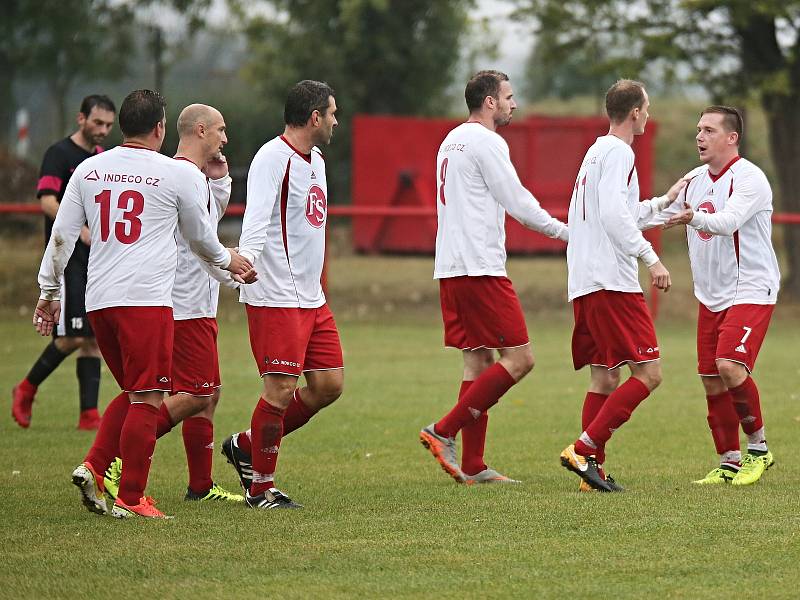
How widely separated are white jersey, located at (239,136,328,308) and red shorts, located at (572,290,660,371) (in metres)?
1.59

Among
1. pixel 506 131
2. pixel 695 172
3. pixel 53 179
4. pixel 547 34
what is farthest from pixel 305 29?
pixel 695 172

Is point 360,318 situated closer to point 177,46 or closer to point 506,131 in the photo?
point 506,131

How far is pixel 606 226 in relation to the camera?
750 centimetres

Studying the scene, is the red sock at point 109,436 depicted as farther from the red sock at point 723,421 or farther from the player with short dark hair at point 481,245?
the red sock at point 723,421

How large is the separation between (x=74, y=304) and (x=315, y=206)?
3.67 m

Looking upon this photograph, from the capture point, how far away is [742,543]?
6129mm

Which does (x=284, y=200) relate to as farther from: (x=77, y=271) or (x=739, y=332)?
(x=77, y=271)

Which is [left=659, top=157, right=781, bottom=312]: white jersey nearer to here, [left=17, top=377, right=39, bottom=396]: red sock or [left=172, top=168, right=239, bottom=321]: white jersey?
[left=172, top=168, right=239, bottom=321]: white jersey

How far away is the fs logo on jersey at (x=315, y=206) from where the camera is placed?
7211 millimetres

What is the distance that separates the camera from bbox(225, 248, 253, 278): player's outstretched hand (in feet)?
22.3

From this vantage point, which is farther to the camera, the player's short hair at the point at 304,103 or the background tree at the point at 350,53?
the background tree at the point at 350,53

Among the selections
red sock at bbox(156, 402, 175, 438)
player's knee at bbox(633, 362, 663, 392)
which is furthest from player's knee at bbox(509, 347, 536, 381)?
red sock at bbox(156, 402, 175, 438)

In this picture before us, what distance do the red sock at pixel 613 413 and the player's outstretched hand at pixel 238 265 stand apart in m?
2.11

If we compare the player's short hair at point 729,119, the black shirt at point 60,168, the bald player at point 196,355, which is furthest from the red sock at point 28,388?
the player's short hair at point 729,119
